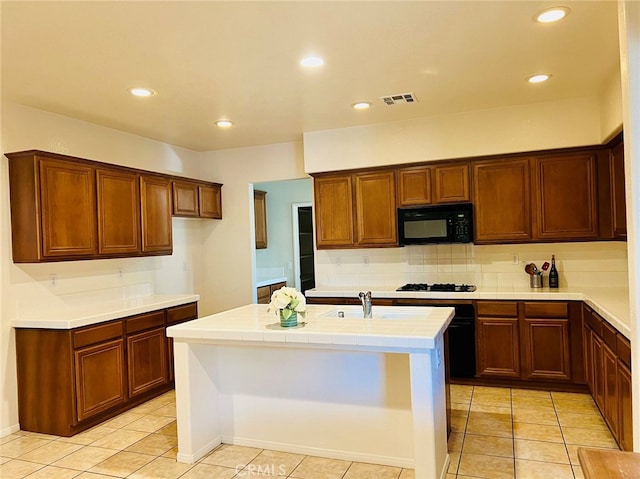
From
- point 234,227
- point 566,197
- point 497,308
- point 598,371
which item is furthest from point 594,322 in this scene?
point 234,227

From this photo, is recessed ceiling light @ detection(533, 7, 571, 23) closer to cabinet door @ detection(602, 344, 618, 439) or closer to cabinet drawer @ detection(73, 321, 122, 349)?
cabinet door @ detection(602, 344, 618, 439)

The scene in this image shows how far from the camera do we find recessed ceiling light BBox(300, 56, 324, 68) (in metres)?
3.00

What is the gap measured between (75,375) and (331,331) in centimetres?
216

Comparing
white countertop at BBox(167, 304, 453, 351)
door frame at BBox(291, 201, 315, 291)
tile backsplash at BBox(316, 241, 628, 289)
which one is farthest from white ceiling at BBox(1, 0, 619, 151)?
door frame at BBox(291, 201, 315, 291)

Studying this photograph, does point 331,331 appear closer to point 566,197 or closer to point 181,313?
point 181,313

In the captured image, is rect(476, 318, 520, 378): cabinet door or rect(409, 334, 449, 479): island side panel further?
rect(476, 318, 520, 378): cabinet door

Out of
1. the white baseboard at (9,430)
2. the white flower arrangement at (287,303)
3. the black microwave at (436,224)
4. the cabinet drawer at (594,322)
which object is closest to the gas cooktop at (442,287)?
the black microwave at (436,224)

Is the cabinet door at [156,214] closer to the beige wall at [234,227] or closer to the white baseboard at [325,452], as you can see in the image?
the beige wall at [234,227]

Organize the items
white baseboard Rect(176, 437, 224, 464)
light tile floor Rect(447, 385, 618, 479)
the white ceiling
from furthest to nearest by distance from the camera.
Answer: white baseboard Rect(176, 437, 224, 464), light tile floor Rect(447, 385, 618, 479), the white ceiling

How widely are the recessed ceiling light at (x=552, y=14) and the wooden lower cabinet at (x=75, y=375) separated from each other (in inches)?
148

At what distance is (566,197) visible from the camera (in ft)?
13.9

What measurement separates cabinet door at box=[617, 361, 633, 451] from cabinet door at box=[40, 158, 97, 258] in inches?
157

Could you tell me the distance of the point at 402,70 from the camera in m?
3.26

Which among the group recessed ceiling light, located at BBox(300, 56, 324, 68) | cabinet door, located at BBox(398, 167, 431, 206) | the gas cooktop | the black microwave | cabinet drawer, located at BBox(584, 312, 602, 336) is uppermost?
recessed ceiling light, located at BBox(300, 56, 324, 68)
